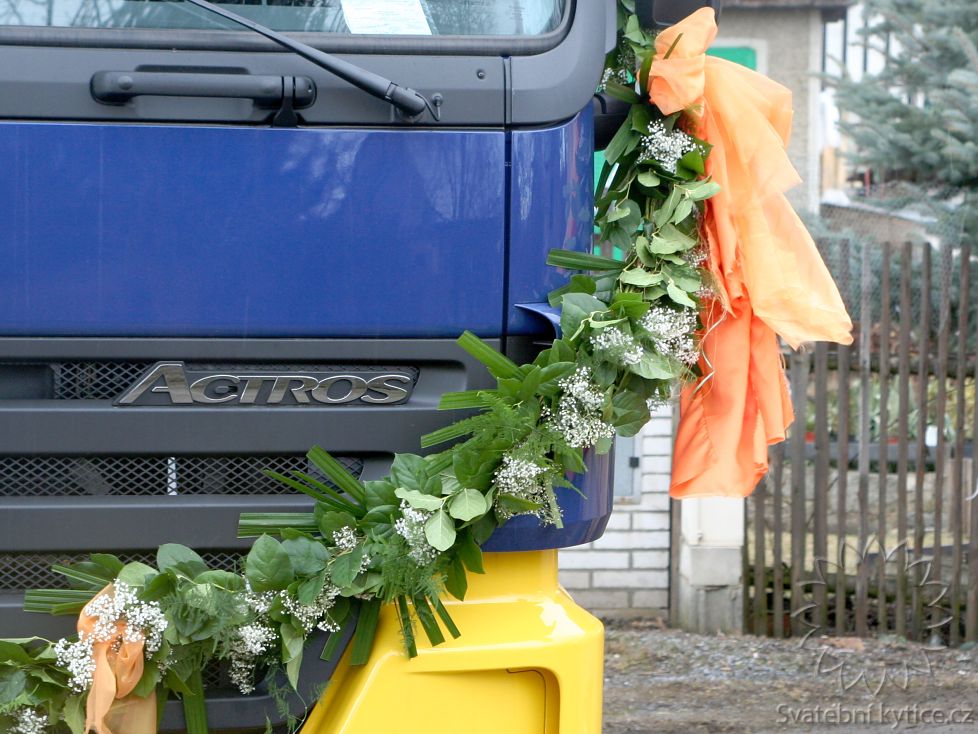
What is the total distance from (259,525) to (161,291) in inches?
19.5

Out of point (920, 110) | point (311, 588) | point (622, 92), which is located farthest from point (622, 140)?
point (920, 110)

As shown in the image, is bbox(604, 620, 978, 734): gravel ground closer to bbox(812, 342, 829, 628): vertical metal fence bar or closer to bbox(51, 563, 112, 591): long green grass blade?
bbox(812, 342, 829, 628): vertical metal fence bar

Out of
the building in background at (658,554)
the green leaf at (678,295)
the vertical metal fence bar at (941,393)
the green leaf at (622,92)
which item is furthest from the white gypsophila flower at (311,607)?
the vertical metal fence bar at (941,393)

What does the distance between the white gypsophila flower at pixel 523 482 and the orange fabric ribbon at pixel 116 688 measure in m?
0.73

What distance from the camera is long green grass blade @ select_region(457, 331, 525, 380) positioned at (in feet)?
7.19

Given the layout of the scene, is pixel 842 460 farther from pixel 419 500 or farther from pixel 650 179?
pixel 419 500

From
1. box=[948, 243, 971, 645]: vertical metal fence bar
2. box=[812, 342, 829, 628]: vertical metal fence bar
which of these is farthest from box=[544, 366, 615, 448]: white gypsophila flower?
box=[948, 243, 971, 645]: vertical metal fence bar

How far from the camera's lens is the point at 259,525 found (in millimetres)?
2207

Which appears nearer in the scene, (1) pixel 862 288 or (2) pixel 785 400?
(2) pixel 785 400

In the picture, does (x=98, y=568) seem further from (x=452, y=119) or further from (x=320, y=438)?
(x=452, y=119)

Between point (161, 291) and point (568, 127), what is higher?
point (568, 127)

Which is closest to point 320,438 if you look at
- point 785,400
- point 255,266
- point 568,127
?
point 255,266

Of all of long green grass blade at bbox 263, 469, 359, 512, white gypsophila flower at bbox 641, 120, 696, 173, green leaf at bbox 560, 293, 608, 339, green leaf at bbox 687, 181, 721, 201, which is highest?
white gypsophila flower at bbox 641, 120, 696, 173

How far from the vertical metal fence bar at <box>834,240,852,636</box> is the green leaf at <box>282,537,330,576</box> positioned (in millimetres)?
4275
